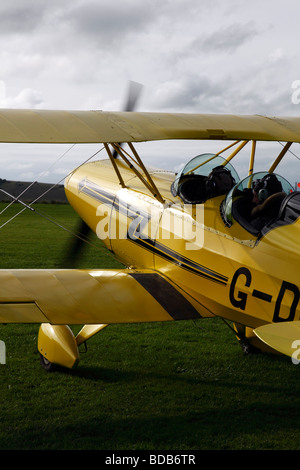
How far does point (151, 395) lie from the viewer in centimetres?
532

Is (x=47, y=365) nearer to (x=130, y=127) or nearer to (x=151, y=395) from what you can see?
(x=151, y=395)

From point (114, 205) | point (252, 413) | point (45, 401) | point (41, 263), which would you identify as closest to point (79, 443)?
point (45, 401)

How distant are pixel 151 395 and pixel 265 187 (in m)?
2.45

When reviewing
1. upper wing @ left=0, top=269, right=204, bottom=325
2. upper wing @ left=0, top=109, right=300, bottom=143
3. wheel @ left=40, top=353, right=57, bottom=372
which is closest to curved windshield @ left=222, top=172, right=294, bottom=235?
upper wing @ left=0, top=109, right=300, bottom=143

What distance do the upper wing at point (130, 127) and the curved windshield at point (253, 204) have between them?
20.3 inches

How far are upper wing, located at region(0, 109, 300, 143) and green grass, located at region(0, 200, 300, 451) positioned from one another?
254 centimetres

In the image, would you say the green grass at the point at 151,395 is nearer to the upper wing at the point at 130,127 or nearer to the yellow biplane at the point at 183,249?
the yellow biplane at the point at 183,249

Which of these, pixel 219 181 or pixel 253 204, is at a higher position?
pixel 219 181

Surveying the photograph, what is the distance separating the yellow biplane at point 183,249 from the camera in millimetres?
4488

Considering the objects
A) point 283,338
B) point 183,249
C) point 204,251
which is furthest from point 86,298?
point 283,338

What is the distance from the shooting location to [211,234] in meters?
5.11

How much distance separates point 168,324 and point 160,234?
261cm

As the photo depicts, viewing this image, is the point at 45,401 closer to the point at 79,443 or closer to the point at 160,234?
the point at 79,443

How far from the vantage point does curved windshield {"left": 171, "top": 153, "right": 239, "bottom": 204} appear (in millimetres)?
5594
